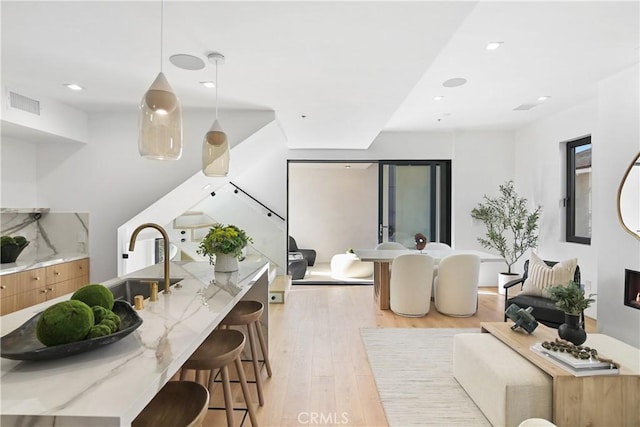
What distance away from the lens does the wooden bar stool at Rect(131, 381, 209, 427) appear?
1235 millimetres

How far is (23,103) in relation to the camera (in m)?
3.42

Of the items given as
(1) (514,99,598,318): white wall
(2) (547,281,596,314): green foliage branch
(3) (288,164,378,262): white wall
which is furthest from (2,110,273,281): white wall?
(3) (288,164,378,262): white wall

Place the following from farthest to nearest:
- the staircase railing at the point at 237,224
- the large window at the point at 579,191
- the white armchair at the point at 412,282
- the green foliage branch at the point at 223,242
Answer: the staircase railing at the point at 237,224, the large window at the point at 579,191, the white armchair at the point at 412,282, the green foliage branch at the point at 223,242

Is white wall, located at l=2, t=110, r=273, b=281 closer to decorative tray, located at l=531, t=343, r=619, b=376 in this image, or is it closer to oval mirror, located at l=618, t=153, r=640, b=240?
decorative tray, located at l=531, t=343, r=619, b=376

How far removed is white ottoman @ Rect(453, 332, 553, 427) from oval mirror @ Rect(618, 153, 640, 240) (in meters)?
1.92

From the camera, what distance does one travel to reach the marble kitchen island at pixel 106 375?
0.82 metres

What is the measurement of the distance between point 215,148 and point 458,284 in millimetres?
3482

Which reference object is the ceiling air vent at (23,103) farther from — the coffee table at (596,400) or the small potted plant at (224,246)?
the coffee table at (596,400)

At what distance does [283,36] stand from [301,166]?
22.8ft

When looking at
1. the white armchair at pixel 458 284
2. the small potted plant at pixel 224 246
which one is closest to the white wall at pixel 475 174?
the white armchair at pixel 458 284

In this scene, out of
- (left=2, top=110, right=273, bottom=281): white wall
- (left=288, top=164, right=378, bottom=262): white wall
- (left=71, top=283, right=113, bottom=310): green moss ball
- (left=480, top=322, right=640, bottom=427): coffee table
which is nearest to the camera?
(left=71, top=283, right=113, bottom=310): green moss ball

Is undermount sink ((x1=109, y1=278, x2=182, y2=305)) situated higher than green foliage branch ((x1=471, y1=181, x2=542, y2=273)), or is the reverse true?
green foliage branch ((x1=471, y1=181, x2=542, y2=273))

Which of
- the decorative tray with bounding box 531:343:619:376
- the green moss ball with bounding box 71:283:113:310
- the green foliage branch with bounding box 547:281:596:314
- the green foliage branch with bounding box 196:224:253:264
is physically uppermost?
the green foliage branch with bounding box 196:224:253:264
